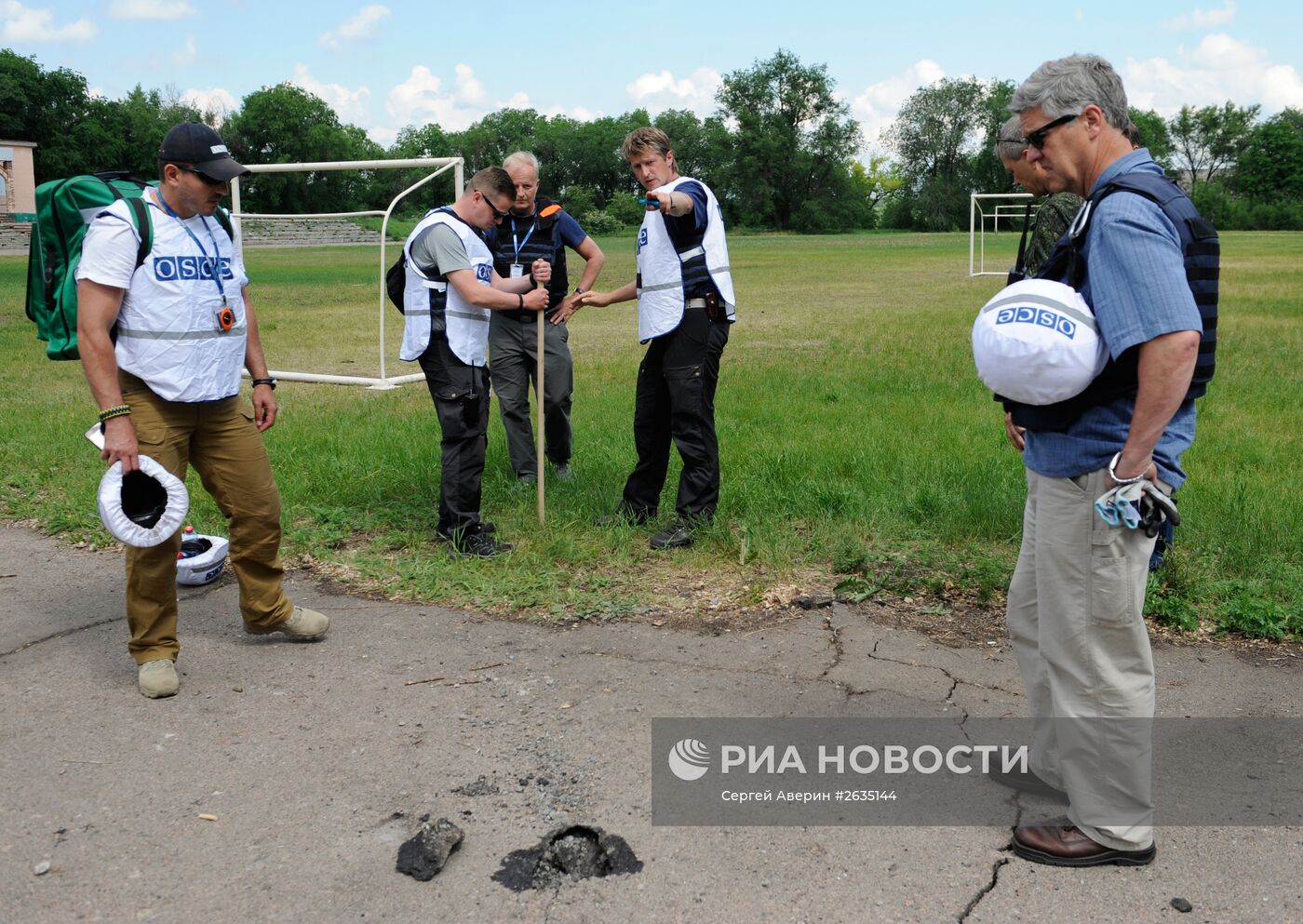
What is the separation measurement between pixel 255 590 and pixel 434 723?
1.20m

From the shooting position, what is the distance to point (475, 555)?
6.03 m

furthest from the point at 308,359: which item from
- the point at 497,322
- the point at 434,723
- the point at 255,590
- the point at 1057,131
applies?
the point at 1057,131

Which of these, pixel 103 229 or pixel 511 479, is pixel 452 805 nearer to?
pixel 103 229

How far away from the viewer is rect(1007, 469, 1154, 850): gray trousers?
304 centimetres

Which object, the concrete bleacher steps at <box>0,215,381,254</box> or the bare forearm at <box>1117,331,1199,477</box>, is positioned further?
the concrete bleacher steps at <box>0,215,381,254</box>

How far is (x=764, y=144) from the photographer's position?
9756 centimetres

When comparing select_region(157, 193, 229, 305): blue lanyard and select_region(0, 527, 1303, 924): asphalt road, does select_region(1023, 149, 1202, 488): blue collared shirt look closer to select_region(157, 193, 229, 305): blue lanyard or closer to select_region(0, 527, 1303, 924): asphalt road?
select_region(0, 527, 1303, 924): asphalt road

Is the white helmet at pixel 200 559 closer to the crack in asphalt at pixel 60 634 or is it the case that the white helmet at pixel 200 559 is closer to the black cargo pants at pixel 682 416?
the crack in asphalt at pixel 60 634

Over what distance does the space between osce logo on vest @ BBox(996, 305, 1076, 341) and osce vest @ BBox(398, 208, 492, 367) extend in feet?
11.5

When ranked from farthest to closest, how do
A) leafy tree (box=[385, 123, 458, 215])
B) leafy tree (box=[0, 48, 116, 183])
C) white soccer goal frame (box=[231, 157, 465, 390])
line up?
leafy tree (box=[0, 48, 116, 183]) → leafy tree (box=[385, 123, 458, 215]) → white soccer goal frame (box=[231, 157, 465, 390])

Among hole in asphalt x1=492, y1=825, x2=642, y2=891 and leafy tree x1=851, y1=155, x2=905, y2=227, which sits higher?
leafy tree x1=851, y1=155, x2=905, y2=227

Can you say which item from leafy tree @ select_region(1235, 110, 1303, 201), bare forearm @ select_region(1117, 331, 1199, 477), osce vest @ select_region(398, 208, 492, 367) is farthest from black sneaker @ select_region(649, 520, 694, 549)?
leafy tree @ select_region(1235, 110, 1303, 201)

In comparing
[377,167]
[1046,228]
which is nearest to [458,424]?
[1046,228]

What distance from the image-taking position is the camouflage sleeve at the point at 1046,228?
18.0 ft
